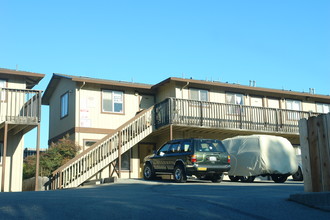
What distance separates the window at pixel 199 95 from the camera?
2592 centimetres

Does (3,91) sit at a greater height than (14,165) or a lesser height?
greater

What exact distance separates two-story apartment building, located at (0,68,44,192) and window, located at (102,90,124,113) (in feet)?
14.3

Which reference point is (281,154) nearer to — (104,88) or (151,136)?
(151,136)

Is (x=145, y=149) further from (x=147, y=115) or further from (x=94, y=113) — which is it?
(x=94, y=113)

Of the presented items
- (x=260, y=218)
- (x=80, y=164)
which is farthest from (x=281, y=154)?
(x=260, y=218)

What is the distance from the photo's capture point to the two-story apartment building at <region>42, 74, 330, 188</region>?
2272 cm

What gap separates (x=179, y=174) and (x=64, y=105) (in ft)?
38.2

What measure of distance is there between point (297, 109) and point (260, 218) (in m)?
23.9

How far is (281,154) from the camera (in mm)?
18844

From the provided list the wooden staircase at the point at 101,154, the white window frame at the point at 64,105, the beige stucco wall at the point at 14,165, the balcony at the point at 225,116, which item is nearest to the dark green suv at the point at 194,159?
the wooden staircase at the point at 101,154

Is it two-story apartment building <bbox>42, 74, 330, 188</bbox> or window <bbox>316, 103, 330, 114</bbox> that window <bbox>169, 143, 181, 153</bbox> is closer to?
two-story apartment building <bbox>42, 74, 330, 188</bbox>

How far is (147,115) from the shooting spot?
23188 mm

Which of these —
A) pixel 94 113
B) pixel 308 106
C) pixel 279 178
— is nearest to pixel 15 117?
pixel 94 113

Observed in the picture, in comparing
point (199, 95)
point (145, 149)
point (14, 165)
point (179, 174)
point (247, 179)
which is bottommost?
point (247, 179)
